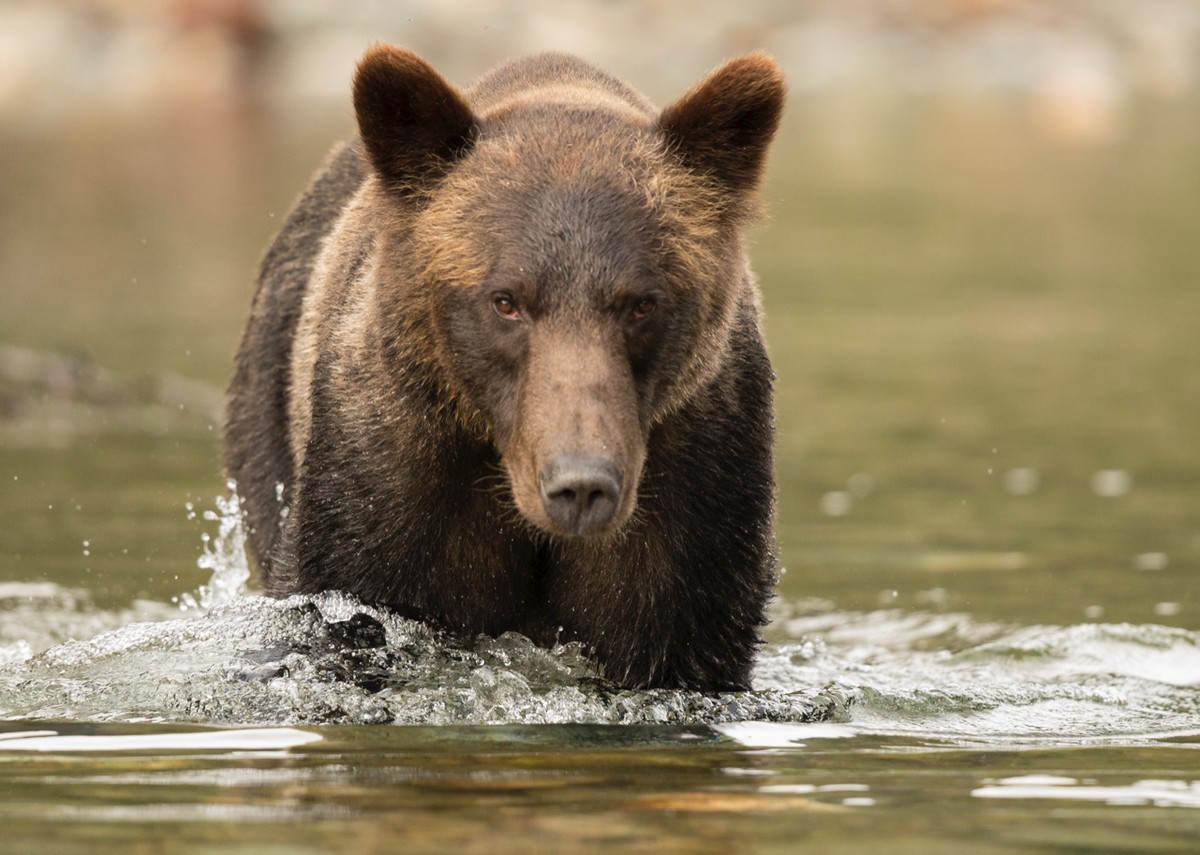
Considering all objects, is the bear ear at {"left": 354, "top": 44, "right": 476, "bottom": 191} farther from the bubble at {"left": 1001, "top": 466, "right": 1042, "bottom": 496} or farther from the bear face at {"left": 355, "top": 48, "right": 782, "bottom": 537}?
the bubble at {"left": 1001, "top": 466, "right": 1042, "bottom": 496}

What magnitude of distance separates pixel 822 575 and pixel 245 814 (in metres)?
5.53

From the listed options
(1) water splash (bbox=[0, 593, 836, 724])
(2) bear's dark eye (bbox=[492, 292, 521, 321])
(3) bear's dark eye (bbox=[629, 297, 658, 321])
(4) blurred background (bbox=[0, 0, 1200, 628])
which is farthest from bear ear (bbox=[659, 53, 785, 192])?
(1) water splash (bbox=[0, 593, 836, 724])

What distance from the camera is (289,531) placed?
23.3 feet

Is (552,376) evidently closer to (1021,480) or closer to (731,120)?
(731,120)

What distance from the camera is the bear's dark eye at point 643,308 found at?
5.98 m

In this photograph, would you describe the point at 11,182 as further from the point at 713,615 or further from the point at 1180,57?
the point at 1180,57

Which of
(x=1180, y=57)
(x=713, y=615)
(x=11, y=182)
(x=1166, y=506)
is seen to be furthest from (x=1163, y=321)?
(x=1180, y=57)

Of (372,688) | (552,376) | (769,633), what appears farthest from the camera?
(769,633)

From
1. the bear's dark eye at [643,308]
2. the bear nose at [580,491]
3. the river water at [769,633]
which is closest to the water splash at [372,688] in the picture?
the river water at [769,633]

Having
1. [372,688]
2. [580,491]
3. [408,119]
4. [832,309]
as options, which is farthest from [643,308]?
[832,309]

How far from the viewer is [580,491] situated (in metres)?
5.54

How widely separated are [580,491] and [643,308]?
0.71m

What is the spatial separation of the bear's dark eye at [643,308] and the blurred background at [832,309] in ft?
3.58

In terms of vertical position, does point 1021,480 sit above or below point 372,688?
above
